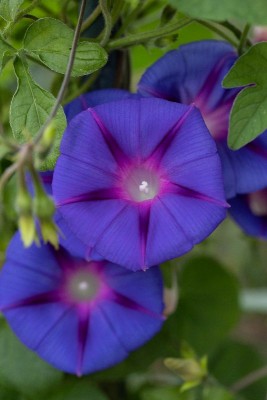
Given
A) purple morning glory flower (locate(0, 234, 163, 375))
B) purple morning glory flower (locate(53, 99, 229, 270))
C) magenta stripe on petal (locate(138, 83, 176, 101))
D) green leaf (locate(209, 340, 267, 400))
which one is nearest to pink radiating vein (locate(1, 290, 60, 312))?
purple morning glory flower (locate(0, 234, 163, 375))

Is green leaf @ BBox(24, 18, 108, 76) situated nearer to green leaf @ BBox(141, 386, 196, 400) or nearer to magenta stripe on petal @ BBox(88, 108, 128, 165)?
magenta stripe on petal @ BBox(88, 108, 128, 165)

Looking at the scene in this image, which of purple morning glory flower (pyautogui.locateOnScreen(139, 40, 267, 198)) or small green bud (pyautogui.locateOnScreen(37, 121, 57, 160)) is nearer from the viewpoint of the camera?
small green bud (pyautogui.locateOnScreen(37, 121, 57, 160))

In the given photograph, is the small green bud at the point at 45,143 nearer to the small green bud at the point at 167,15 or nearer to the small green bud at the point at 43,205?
the small green bud at the point at 43,205

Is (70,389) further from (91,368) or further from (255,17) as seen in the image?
(255,17)

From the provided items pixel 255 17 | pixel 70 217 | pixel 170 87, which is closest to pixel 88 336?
pixel 70 217

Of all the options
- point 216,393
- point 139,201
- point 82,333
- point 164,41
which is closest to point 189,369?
point 216,393

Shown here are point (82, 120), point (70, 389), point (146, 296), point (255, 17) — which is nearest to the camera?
point (255, 17)
